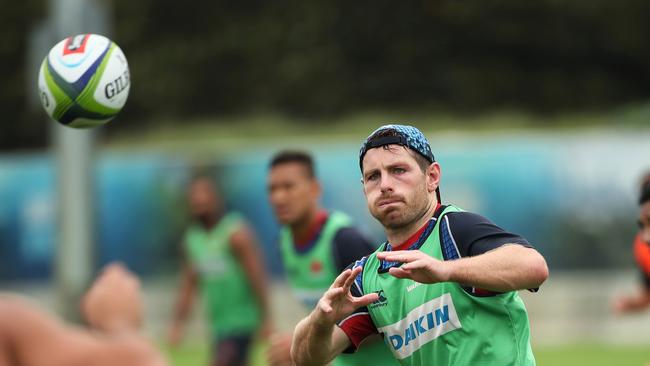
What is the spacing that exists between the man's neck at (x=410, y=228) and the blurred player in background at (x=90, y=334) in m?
1.51

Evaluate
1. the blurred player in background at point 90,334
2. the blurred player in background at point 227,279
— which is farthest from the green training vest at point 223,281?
the blurred player in background at point 90,334

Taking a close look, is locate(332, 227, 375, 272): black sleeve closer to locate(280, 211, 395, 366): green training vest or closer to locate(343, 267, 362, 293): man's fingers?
locate(280, 211, 395, 366): green training vest

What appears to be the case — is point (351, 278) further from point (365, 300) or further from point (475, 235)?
point (475, 235)

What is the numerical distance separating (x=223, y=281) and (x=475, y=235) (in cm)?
689

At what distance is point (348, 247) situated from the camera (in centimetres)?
753

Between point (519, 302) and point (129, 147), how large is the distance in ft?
65.7

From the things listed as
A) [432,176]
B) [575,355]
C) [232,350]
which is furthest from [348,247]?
[575,355]

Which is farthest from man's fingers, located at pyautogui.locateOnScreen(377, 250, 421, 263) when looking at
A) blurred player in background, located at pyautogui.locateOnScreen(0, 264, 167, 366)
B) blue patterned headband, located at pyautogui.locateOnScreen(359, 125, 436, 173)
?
blurred player in background, located at pyautogui.locateOnScreen(0, 264, 167, 366)

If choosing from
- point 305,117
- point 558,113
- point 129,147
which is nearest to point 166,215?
point 129,147

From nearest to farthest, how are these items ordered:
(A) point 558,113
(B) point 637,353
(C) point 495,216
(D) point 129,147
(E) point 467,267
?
(E) point 467,267 < (B) point 637,353 < (C) point 495,216 < (D) point 129,147 < (A) point 558,113

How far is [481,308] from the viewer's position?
198 inches

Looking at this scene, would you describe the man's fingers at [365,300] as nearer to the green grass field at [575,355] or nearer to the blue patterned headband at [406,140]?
the blue patterned headband at [406,140]

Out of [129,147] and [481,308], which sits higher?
[129,147]

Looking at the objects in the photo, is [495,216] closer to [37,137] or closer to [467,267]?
[467,267]
